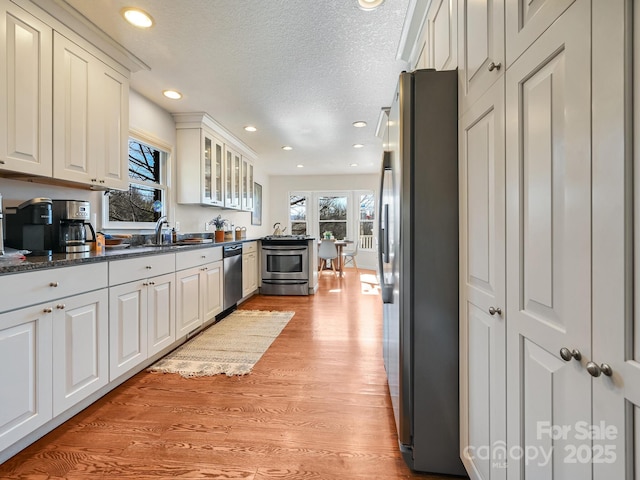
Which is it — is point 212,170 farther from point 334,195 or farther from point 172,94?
point 334,195

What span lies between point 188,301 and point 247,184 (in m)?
3.00

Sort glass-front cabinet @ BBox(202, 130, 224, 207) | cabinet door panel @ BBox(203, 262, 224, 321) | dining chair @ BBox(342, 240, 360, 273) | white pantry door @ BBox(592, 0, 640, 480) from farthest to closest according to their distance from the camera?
dining chair @ BBox(342, 240, 360, 273), glass-front cabinet @ BBox(202, 130, 224, 207), cabinet door panel @ BBox(203, 262, 224, 321), white pantry door @ BBox(592, 0, 640, 480)

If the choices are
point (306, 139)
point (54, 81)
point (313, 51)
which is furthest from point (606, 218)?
point (306, 139)

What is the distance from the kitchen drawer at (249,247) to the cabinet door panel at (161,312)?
185 centimetres

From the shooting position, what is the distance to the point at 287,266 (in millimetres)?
4996

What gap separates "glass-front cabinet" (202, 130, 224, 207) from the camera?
3.72 metres

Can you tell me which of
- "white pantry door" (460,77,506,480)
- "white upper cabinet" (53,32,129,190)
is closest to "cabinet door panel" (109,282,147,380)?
"white upper cabinet" (53,32,129,190)

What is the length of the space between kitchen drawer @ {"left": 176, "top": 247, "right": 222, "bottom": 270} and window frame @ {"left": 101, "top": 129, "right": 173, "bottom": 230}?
66 cm

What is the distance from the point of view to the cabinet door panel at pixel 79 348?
1.52 metres

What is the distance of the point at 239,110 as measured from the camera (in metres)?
3.47

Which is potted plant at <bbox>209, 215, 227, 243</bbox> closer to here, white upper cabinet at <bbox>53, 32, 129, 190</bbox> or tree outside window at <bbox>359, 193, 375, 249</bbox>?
white upper cabinet at <bbox>53, 32, 129, 190</bbox>

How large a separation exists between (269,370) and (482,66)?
87.1 inches

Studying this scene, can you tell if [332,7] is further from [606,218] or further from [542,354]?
[542,354]

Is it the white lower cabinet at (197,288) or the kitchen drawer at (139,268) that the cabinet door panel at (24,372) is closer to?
the kitchen drawer at (139,268)
